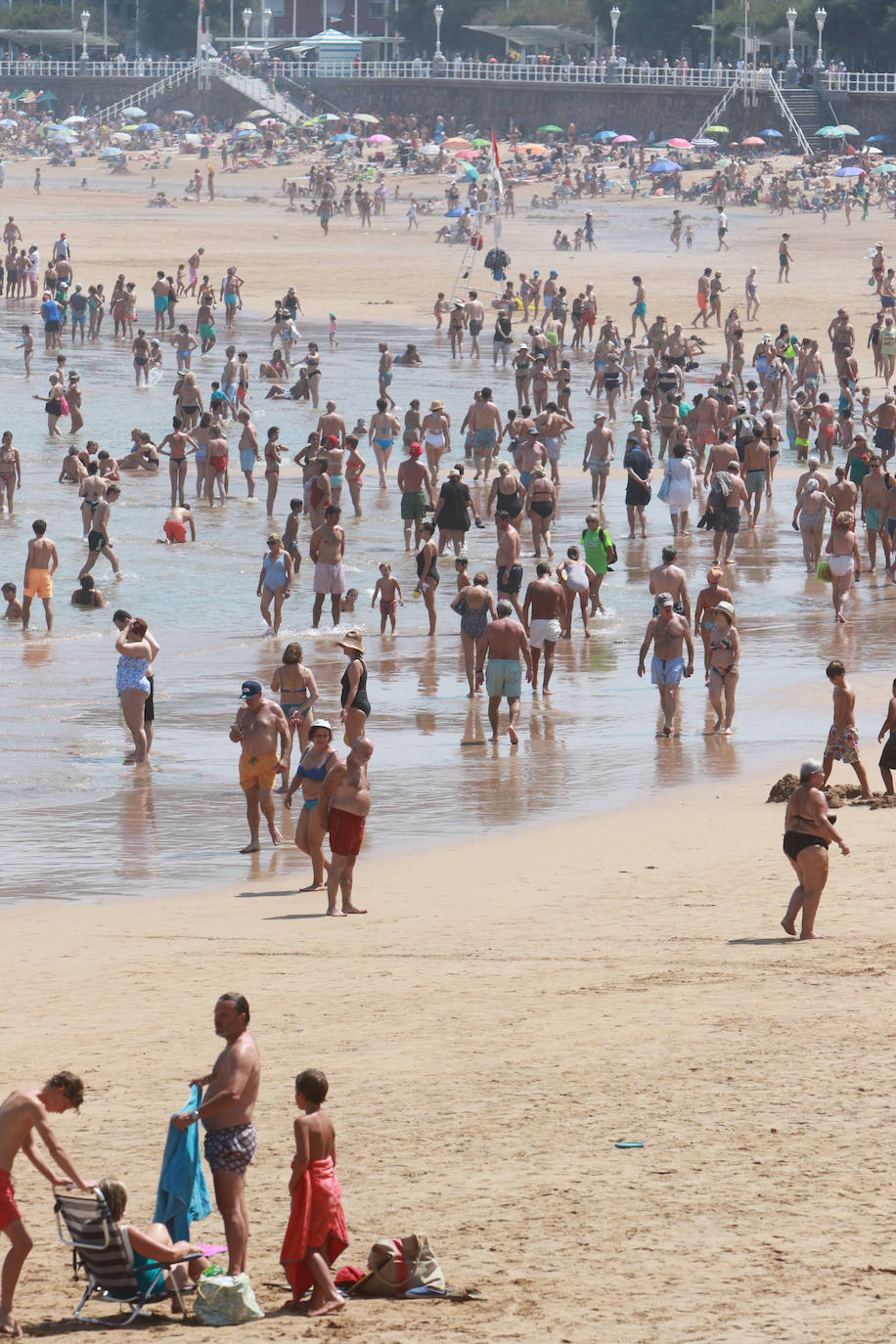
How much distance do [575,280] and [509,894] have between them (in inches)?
1445

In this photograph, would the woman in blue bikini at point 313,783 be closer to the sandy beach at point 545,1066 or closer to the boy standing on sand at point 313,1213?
the sandy beach at point 545,1066

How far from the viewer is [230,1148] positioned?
6.59 metres

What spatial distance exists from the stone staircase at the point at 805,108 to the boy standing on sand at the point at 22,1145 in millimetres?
65670

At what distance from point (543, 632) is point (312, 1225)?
32.2 ft

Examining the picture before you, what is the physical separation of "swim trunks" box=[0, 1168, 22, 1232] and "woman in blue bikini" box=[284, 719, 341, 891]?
4877 mm

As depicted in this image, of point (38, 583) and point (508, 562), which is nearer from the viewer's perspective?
point (508, 562)

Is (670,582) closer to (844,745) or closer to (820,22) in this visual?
(844,745)

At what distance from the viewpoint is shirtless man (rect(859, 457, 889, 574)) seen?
20.8 metres

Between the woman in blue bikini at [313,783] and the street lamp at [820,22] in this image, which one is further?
the street lamp at [820,22]

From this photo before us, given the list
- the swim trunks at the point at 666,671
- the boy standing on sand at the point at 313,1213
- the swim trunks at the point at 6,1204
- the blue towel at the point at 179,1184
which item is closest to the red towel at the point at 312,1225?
the boy standing on sand at the point at 313,1213

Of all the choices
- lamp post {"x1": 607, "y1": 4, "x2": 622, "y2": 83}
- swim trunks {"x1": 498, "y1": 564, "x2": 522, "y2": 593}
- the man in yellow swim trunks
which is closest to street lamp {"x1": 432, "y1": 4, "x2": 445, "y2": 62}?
lamp post {"x1": 607, "y1": 4, "x2": 622, "y2": 83}

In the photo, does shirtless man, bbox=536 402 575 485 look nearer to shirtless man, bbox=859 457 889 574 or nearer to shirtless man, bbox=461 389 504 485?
shirtless man, bbox=461 389 504 485

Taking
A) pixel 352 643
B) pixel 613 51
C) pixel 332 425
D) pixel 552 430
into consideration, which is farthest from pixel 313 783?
pixel 613 51

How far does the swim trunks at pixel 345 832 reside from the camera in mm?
10781
